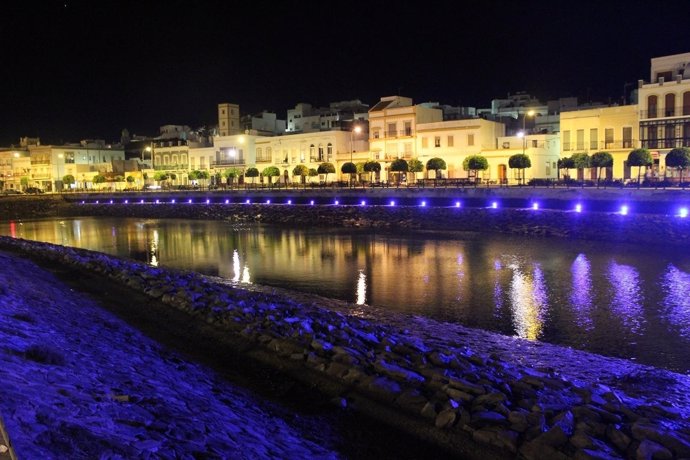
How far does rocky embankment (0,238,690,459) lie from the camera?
741cm

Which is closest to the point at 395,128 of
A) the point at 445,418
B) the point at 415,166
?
the point at 415,166

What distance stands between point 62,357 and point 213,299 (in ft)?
23.6

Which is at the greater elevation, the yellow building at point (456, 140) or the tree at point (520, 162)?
the yellow building at point (456, 140)

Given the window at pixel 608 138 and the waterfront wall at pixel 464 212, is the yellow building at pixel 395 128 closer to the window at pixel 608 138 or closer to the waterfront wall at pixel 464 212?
the waterfront wall at pixel 464 212

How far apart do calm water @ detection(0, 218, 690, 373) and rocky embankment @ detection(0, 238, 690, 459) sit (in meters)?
4.24

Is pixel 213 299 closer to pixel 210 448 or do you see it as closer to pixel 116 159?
pixel 210 448

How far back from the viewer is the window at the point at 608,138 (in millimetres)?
54688

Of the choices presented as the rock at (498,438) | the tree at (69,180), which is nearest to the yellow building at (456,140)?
the rock at (498,438)

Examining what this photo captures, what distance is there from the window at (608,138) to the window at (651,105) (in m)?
3.55

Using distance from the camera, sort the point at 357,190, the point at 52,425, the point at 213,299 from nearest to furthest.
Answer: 1. the point at 52,425
2. the point at 213,299
3. the point at 357,190

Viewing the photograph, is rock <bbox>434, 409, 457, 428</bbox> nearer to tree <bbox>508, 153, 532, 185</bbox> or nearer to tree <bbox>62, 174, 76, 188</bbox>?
tree <bbox>508, 153, 532, 185</bbox>

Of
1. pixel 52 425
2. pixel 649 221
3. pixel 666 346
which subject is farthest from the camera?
pixel 649 221

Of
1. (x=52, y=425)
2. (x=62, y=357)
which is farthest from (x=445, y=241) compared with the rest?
(x=52, y=425)

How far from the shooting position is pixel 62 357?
8695 millimetres
